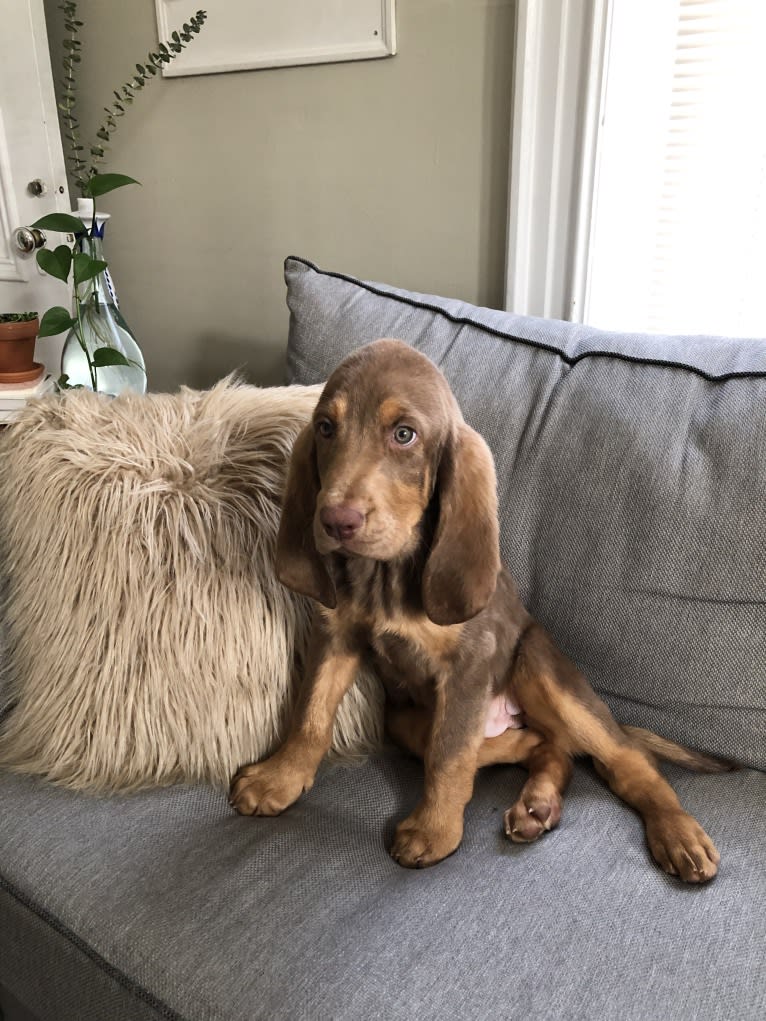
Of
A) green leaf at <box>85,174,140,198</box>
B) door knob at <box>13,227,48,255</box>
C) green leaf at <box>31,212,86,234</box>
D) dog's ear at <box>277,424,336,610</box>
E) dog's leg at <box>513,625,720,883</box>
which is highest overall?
green leaf at <box>85,174,140,198</box>

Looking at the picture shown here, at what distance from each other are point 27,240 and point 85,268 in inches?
28.7

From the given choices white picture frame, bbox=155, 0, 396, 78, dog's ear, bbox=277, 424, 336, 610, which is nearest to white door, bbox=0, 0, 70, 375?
white picture frame, bbox=155, 0, 396, 78

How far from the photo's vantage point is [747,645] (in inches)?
47.9

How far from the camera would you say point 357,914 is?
1.00 m

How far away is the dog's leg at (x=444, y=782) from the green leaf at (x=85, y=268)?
1.22 meters

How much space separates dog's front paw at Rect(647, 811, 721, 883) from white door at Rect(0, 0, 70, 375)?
222cm

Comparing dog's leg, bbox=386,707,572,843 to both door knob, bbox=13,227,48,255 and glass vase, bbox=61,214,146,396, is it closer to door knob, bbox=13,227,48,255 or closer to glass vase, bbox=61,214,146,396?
glass vase, bbox=61,214,146,396

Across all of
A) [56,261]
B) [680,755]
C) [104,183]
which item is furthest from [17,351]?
[680,755]

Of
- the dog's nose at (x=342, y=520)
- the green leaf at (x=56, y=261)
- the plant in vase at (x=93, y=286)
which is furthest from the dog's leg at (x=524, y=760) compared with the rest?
the green leaf at (x=56, y=261)

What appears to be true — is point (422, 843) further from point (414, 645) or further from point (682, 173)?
point (682, 173)

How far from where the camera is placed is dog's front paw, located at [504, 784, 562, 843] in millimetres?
1137

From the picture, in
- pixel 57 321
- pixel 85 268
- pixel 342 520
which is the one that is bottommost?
pixel 342 520

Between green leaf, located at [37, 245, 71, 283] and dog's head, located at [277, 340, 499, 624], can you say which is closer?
dog's head, located at [277, 340, 499, 624]

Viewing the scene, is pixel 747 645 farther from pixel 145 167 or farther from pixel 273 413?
pixel 145 167
